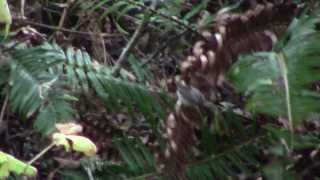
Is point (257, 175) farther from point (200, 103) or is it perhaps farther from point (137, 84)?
point (137, 84)

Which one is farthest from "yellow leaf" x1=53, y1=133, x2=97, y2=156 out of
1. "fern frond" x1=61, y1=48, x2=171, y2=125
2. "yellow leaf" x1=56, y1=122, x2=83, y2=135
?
"fern frond" x1=61, y1=48, x2=171, y2=125

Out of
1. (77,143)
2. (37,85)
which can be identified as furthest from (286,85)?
(37,85)

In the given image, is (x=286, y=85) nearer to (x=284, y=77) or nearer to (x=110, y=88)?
(x=284, y=77)

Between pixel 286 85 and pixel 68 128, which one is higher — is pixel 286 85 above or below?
above

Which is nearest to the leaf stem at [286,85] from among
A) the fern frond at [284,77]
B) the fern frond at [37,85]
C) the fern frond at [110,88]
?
the fern frond at [284,77]

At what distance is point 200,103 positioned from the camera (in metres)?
1.33

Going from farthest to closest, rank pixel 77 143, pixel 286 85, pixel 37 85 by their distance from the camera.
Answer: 1. pixel 37 85
2. pixel 77 143
3. pixel 286 85

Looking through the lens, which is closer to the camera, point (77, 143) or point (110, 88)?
point (77, 143)

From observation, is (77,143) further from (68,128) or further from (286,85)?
(286,85)

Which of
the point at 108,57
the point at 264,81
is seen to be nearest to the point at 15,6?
the point at 108,57

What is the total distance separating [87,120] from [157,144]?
270 mm

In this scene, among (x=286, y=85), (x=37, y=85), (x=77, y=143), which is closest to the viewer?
(x=286, y=85)

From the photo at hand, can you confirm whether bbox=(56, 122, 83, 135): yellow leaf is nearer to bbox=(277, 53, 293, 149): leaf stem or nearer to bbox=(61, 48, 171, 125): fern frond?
bbox=(61, 48, 171, 125): fern frond

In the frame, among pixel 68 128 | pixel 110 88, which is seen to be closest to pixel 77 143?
pixel 68 128
